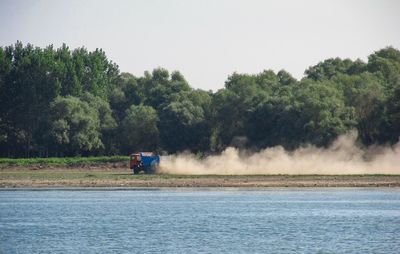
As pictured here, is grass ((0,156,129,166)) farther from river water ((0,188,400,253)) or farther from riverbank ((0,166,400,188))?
river water ((0,188,400,253))

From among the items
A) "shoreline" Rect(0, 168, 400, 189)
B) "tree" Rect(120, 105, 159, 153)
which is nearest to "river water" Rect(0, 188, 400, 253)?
"shoreline" Rect(0, 168, 400, 189)

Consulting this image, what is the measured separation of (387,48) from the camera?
149000 millimetres

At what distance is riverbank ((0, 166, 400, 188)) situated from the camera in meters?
93.2

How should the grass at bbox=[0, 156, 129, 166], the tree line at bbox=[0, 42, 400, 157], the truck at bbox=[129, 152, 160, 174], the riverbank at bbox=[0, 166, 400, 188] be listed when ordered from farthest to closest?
the grass at bbox=[0, 156, 129, 166], the tree line at bbox=[0, 42, 400, 157], the truck at bbox=[129, 152, 160, 174], the riverbank at bbox=[0, 166, 400, 188]

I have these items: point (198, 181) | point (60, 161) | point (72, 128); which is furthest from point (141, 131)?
point (198, 181)

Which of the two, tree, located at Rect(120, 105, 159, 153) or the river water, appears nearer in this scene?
the river water

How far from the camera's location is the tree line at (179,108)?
116688 mm

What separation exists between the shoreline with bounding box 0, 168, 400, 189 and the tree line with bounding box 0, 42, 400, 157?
1573cm

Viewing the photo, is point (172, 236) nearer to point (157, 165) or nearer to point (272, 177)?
point (272, 177)

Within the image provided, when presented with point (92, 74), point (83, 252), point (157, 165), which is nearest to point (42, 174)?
point (157, 165)

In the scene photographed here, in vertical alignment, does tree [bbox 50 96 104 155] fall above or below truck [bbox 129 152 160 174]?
above

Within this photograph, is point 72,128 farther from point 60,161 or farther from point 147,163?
point 147,163

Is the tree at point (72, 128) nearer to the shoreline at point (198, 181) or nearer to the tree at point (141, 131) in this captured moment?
the tree at point (141, 131)

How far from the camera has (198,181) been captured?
97.2 metres
